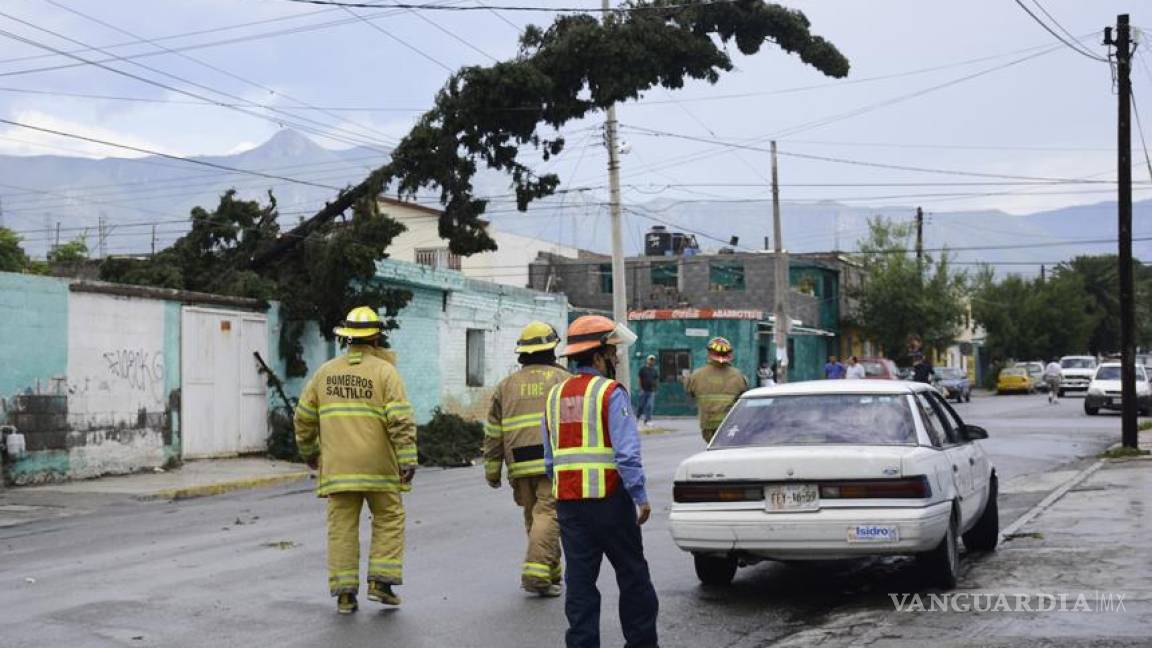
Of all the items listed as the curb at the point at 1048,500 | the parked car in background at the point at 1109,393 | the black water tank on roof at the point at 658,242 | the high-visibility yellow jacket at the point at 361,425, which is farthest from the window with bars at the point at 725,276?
the high-visibility yellow jacket at the point at 361,425

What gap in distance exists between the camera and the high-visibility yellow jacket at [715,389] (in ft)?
46.1

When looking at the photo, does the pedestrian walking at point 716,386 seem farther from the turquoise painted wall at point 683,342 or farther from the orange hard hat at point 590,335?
the turquoise painted wall at point 683,342

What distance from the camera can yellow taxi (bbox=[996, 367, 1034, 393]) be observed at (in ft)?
214

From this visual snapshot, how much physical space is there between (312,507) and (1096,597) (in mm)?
9781

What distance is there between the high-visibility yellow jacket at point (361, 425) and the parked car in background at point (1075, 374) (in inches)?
2083

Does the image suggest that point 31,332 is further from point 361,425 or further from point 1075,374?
point 1075,374

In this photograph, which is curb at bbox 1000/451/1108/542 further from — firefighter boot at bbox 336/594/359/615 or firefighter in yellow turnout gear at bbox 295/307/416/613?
firefighter boot at bbox 336/594/359/615

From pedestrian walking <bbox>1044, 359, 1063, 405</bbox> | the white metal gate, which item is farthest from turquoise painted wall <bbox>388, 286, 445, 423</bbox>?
pedestrian walking <bbox>1044, 359, 1063, 405</bbox>

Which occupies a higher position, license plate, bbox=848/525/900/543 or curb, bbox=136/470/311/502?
license plate, bbox=848/525/900/543

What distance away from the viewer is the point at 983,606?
8.09 metres

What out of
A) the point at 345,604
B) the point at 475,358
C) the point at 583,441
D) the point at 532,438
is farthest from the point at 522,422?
the point at 475,358

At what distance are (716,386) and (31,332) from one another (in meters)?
10.4

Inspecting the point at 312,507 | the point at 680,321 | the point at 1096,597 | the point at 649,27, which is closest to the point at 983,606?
the point at 1096,597

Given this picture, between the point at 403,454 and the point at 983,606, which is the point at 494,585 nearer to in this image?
the point at 403,454
